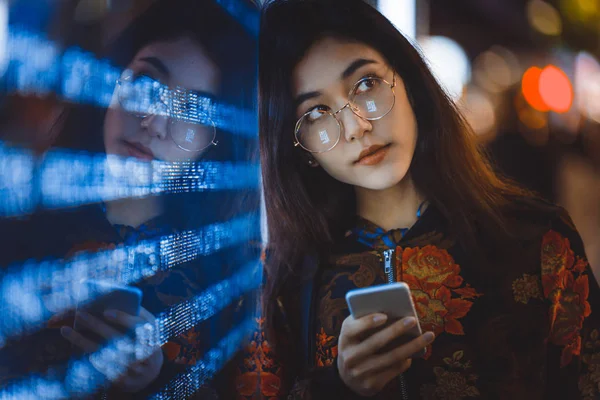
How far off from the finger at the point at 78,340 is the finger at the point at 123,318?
0.04m

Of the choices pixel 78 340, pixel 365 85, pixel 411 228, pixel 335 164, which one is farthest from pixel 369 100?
pixel 78 340

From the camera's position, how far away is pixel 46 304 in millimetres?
550

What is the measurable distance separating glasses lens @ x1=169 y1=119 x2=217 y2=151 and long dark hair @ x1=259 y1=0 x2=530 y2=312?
125 millimetres

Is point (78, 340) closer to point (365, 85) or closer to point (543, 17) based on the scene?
point (365, 85)

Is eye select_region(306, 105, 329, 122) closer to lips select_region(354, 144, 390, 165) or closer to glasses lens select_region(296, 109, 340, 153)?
glasses lens select_region(296, 109, 340, 153)

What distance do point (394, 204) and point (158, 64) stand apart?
512 millimetres

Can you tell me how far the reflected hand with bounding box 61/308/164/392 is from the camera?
604 mm

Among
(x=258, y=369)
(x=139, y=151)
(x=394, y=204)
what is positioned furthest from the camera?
(x=258, y=369)

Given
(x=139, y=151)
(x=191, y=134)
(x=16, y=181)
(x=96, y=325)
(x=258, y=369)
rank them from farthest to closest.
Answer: (x=258, y=369), (x=191, y=134), (x=139, y=151), (x=96, y=325), (x=16, y=181)

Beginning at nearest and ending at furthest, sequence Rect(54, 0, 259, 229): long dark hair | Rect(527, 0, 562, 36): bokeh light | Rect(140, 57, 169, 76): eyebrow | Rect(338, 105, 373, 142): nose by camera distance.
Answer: Rect(54, 0, 259, 229): long dark hair → Rect(140, 57, 169, 76): eyebrow → Rect(338, 105, 373, 142): nose → Rect(527, 0, 562, 36): bokeh light

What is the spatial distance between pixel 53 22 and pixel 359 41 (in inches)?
20.5

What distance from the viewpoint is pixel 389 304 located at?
772 millimetres

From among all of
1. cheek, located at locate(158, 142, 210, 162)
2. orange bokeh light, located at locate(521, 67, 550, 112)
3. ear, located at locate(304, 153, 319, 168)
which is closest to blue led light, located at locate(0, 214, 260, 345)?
cheek, located at locate(158, 142, 210, 162)

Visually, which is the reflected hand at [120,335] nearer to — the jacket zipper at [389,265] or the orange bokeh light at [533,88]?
the jacket zipper at [389,265]
